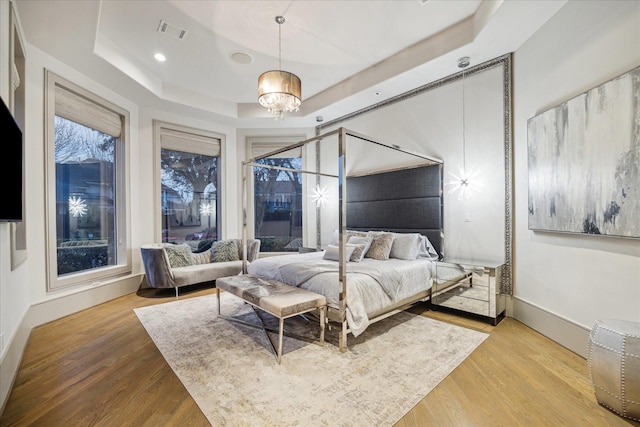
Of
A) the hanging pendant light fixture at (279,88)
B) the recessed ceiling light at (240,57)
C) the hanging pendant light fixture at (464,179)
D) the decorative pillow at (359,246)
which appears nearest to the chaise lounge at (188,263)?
the decorative pillow at (359,246)

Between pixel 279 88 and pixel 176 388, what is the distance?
9.56 feet

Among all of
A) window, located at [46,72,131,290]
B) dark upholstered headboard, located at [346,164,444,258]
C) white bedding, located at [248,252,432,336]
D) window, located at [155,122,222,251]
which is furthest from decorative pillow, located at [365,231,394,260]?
window, located at [46,72,131,290]

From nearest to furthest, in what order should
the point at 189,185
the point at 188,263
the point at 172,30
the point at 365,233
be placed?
the point at 172,30
the point at 365,233
the point at 188,263
the point at 189,185

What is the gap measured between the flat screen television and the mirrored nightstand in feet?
13.2

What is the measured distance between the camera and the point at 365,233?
4535 millimetres

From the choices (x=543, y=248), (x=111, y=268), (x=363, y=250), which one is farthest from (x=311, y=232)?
(x=543, y=248)

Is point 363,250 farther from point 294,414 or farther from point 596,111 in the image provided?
point 596,111

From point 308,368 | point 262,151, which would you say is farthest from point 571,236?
point 262,151

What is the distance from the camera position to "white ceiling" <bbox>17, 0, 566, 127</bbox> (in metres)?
2.86

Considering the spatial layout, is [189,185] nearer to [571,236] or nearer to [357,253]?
[357,253]

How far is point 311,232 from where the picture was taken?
6223 millimetres

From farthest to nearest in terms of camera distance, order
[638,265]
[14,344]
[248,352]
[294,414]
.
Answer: [248,352]
[14,344]
[638,265]
[294,414]

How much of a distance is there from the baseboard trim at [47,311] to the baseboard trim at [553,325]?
4.36 meters

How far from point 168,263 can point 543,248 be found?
492 centimetres
